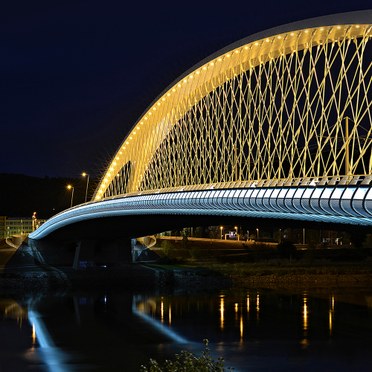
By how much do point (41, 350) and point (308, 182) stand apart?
41.3 feet

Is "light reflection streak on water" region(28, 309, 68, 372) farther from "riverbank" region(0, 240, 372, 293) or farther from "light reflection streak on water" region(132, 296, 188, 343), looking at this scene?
"riverbank" region(0, 240, 372, 293)

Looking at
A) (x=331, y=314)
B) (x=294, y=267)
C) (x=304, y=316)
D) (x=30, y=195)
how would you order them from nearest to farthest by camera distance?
(x=304, y=316), (x=331, y=314), (x=294, y=267), (x=30, y=195)

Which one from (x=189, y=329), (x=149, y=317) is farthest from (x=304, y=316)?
(x=149, y=317)

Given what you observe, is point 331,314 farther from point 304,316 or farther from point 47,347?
point 47,347

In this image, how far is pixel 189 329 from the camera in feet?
136

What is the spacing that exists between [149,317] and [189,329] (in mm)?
5236

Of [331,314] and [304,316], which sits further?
[331,314]

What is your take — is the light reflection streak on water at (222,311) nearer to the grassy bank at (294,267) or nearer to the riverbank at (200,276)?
the riverbank at (200,276)

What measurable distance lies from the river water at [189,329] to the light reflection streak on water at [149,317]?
45mm

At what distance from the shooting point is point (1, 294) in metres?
59.2

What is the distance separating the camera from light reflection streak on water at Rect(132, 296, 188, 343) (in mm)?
39184

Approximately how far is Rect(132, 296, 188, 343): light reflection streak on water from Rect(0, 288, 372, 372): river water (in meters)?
0.04

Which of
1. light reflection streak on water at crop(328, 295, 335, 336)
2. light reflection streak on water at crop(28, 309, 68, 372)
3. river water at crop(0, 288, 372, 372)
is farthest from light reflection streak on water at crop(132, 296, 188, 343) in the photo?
light reflection streak on water at crop(328, 295, 335, 336)

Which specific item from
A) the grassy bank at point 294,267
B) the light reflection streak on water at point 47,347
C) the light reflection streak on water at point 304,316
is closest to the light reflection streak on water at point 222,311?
the light reflection streak on water at point 304,316
